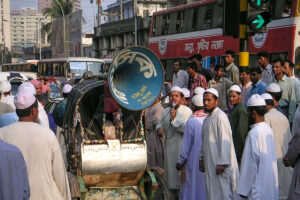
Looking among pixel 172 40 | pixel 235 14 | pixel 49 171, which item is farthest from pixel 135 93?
pixel 172 40

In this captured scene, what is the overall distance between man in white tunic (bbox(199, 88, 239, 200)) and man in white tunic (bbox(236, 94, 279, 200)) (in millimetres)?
595

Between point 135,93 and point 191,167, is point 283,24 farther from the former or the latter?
point 135,93

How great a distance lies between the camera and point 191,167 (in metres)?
7.19

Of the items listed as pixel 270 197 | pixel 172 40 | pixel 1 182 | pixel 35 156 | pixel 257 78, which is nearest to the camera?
pixel 1 182

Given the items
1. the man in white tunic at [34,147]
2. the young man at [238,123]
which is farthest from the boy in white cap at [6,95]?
the young man at [238,123]

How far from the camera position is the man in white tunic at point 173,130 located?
7.50 meters

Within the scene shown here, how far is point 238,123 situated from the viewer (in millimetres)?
6965

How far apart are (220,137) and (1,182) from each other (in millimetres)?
3336

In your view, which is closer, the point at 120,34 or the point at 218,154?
the point at 218,154

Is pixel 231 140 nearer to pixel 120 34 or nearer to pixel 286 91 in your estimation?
pixel 286 91

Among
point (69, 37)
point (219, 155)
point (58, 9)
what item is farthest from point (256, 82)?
point (58, 9)

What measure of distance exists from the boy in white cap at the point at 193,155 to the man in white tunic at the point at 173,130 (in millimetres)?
389

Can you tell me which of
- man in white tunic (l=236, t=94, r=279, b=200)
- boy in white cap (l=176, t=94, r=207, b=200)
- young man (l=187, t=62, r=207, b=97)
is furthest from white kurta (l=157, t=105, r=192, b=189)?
man in white tunic (l=236, t=94, r=279, b=200)

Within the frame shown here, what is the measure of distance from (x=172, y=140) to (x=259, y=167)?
2.38 metres
